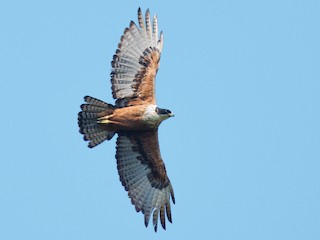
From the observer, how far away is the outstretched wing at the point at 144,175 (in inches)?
657

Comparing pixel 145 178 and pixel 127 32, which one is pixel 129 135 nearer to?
pixel 145 178

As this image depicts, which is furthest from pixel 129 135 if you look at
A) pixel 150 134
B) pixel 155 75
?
pixel 155 75

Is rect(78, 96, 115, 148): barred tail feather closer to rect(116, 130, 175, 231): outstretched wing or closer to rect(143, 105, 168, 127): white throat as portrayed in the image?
rect(116, 130, 175, 231): outstretched wing

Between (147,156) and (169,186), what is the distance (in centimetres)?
96

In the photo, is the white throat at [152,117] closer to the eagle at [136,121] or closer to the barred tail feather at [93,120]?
the eagle at [136,121]

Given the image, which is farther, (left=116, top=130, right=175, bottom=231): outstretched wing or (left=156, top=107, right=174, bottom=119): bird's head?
(left=116, top=130, right=175, bottom=231): outstretched wing

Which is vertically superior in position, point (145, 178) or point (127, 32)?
point (127, 32)

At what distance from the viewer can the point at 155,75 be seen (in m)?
16.7

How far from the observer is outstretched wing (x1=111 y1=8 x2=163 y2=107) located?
54.0 ft

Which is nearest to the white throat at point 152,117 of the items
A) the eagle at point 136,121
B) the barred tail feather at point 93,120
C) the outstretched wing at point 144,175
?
the eagle at point 136,121

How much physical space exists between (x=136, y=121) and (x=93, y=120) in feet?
3.48

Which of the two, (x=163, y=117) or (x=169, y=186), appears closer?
(x=163, y=117)

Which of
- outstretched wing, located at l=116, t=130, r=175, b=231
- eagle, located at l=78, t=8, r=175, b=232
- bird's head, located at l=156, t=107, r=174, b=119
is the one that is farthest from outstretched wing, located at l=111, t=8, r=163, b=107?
outstretched wing, located at l=116, t=130, r=175, b=231

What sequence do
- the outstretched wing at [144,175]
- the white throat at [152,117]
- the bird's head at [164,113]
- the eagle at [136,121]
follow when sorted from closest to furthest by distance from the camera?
1. the bird's head at [164,113]
2. the white throat at [152,117]
3. the eagle at [136,121]
4. the outstretched wing at [144,175]
